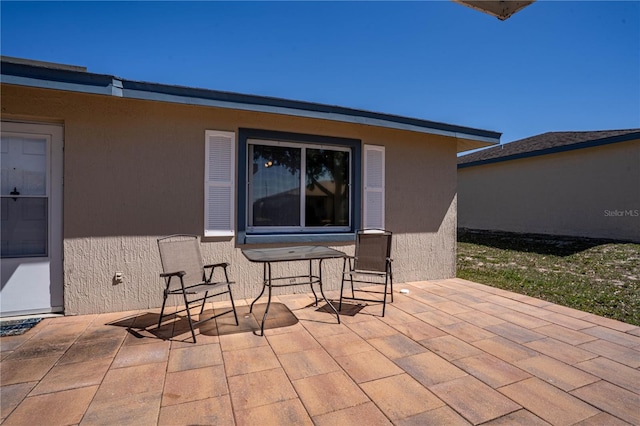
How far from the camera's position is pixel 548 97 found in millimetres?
Result: 8891

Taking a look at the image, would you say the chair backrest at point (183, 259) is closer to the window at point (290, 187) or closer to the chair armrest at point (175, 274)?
the chair armrest at point (175, 274)

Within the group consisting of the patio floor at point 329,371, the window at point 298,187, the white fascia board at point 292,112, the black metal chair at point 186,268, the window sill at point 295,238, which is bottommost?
the patio floor at point 329,371

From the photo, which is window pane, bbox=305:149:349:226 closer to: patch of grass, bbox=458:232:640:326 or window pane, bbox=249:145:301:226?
window pane, bbox=249:145:301:226

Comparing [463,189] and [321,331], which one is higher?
[463,189]

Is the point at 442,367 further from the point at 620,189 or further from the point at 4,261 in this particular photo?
the point at 620,189

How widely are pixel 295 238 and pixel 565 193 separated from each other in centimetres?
994

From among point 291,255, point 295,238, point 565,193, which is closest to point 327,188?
point 295,238

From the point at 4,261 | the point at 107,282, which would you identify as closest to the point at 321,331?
the point at 107,282

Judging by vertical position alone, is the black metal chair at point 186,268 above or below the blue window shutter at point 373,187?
below

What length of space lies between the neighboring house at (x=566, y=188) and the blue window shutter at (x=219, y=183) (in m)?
10.3

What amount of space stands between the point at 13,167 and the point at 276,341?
3.35m

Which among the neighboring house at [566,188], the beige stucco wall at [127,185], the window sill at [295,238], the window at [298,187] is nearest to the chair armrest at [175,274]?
the beige stucco wall at [127,185]

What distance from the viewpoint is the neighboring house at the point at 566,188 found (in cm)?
866

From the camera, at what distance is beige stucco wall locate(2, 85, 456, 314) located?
3.44 meters
